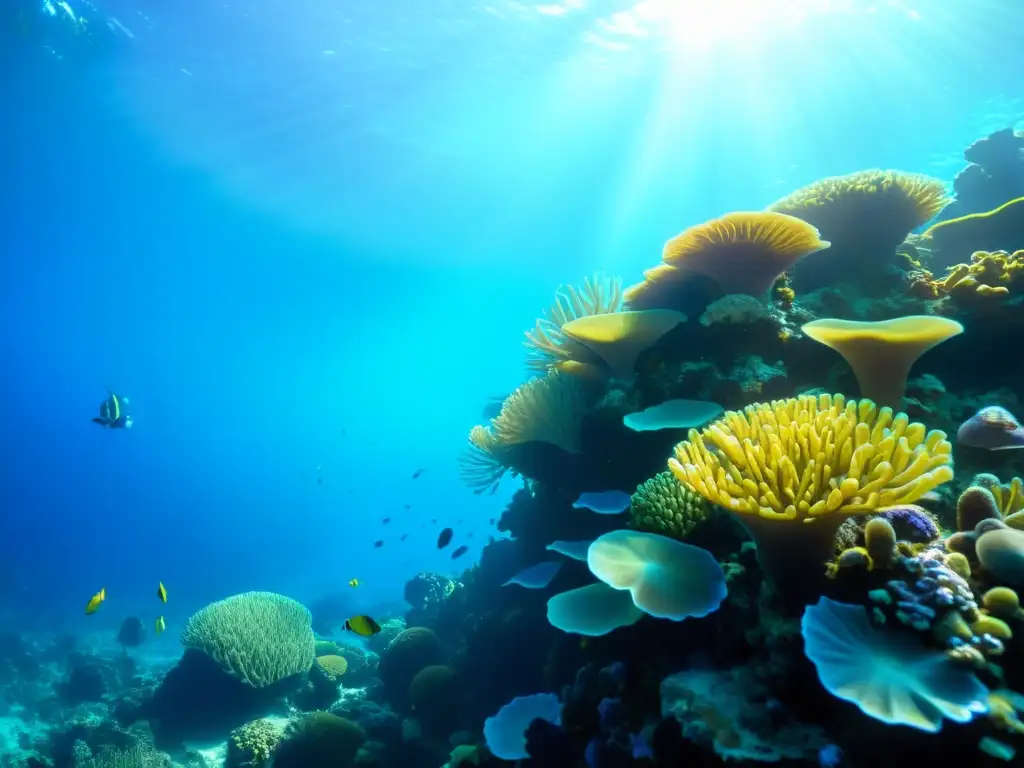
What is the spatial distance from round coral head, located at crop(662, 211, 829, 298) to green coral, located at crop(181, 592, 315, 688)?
838 cm

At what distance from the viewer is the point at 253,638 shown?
8.01 m

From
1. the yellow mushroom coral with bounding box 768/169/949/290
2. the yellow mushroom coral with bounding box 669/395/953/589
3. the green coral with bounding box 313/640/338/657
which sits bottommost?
the yellow mushroom coral with bounding box 669/395/953/589

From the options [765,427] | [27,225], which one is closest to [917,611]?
[765,427]

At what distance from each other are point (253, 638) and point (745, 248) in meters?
8.91

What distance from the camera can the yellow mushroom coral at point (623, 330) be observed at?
446cm

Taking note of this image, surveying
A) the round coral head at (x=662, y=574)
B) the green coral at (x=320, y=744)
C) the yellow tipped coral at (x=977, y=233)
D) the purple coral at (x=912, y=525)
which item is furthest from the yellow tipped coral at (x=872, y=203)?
the green coral at (x=320, y=744)

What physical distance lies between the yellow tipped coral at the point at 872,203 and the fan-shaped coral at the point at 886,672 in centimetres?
452

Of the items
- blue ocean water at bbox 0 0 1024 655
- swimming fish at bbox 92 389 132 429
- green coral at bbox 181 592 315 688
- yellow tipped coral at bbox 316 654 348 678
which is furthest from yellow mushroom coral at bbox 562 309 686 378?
blue ocean water at bbox 0 0 1024 655

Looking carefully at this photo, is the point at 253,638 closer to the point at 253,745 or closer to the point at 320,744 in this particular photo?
the point at 253,745

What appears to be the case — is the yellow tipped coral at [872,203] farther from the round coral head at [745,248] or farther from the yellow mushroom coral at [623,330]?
the yellow mushroom coral at [623,330]

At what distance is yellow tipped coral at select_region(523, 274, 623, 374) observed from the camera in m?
5.50

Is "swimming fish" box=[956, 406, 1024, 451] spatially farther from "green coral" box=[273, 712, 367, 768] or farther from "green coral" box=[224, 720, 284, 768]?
"green coral" box=[224, 720, 284, 768]

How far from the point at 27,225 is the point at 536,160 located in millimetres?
34581

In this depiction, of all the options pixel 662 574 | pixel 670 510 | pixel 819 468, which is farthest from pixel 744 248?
pixel 662 574
